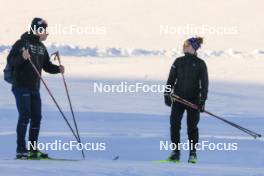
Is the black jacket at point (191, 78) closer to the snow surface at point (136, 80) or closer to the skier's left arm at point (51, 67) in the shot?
the snow surface at point (136, 80)

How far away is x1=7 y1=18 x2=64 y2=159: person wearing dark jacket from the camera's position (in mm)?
7273

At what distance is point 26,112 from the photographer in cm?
732

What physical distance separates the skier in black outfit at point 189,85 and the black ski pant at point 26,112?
1289 mm

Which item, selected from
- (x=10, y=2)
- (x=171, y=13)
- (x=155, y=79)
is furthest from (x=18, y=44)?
(x=10, y=2)

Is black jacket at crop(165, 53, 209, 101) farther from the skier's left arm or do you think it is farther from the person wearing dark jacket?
the person wearing dark jacket

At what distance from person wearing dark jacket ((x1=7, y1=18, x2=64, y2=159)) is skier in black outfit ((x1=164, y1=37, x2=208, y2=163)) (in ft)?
4.27

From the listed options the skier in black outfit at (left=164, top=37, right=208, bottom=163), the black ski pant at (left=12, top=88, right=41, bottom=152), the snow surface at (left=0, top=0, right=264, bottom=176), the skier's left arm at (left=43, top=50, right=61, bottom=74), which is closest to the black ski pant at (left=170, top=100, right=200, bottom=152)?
the skier in black outfit at (left=164, top=37, right=208, bottom=163)

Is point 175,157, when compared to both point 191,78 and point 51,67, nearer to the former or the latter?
point 191,78

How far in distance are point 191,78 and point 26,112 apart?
5.40 feet

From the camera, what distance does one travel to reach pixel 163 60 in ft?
89.0

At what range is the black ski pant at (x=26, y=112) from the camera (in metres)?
7.28

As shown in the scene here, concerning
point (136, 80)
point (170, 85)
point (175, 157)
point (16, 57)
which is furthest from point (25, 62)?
point (136, 80)

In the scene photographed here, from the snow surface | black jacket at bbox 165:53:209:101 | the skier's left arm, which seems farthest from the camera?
the skier's left arm

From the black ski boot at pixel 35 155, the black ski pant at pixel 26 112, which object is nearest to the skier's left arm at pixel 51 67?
the black ski pant at pixel 26 112
